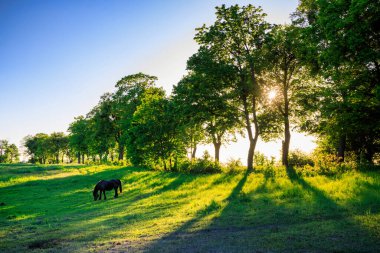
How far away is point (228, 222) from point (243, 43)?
24226 millimetres

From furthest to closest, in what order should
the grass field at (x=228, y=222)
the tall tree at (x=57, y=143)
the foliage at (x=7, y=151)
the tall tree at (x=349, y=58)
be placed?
the foliage at (x=7, y=151), the tall tree at (x=57, y=143), the tall tree at (x=349, y=58), the grass field at (x=228, y=222)

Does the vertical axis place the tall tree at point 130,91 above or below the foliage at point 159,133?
above

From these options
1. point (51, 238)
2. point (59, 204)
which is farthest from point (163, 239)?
point (59, 204)

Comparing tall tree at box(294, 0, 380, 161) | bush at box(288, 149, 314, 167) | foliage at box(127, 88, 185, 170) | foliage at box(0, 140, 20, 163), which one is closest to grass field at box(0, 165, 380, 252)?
tall tree at box(294, 0, 380, 161)

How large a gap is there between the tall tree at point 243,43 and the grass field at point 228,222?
11756 mm

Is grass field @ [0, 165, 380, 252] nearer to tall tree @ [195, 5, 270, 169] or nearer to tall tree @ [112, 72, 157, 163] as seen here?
tall tree @ [195, 5, 270, 169]

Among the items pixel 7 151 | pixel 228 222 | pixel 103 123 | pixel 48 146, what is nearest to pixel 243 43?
pixel 228 222

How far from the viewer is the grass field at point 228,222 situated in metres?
9.21

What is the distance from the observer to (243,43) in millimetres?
32094

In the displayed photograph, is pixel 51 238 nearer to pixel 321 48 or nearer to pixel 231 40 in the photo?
pixel 321 48

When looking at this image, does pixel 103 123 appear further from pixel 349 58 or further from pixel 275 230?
pixel 275 230

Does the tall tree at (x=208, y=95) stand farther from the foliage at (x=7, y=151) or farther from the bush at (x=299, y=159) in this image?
the foliage at (x=7, y=151)

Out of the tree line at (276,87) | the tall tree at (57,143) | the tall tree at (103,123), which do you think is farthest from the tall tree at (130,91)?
the tall tree at (57,143)

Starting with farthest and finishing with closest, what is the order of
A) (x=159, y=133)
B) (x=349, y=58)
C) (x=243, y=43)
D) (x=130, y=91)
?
1. (x=130, y=91)
2. (x=159, y=133)
3. (x=243, y=43)
4. (x=349, y=58)
